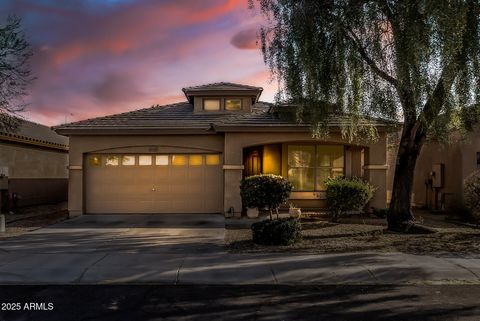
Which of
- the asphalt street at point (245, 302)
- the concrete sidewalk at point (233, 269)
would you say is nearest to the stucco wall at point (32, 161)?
the concrete sidewalk at point (233, 269)

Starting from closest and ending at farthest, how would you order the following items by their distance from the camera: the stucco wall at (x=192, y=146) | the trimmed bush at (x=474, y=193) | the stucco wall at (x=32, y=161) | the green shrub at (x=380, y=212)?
the trimmed bush at (x=474, y=193) < the green shrub at (x=380, y=212) < the stucco wall at (x=192, y=146) < the stucco wall at (x=32, y=161)

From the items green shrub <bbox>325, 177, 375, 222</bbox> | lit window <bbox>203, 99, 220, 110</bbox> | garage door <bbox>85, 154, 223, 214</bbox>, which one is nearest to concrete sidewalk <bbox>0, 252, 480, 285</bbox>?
green shrub <bbox>325, 177, 375, 222</bbox>

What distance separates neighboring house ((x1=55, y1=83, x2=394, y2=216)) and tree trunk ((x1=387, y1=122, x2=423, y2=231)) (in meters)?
3.50

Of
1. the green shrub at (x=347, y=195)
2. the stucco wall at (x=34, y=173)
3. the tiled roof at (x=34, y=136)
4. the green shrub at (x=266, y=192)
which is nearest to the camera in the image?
the green shrub at (x=266, y=192)

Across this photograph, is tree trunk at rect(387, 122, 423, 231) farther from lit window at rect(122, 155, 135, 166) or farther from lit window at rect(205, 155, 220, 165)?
lit window at rect(122, 155, 135, 166)

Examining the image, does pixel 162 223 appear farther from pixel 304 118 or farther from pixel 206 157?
pixel 304 118

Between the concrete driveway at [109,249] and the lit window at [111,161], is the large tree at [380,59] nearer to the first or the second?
the concrete driveway at [109,249]

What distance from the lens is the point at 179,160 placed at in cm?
1834

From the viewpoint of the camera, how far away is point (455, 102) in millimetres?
11508

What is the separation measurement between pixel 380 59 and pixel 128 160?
1058 centimetres

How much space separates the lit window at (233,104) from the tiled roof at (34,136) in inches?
331

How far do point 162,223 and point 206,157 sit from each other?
3654 mm

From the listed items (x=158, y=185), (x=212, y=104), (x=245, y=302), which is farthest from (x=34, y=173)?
(x=245, y=302)

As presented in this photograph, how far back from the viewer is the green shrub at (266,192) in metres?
12.4
